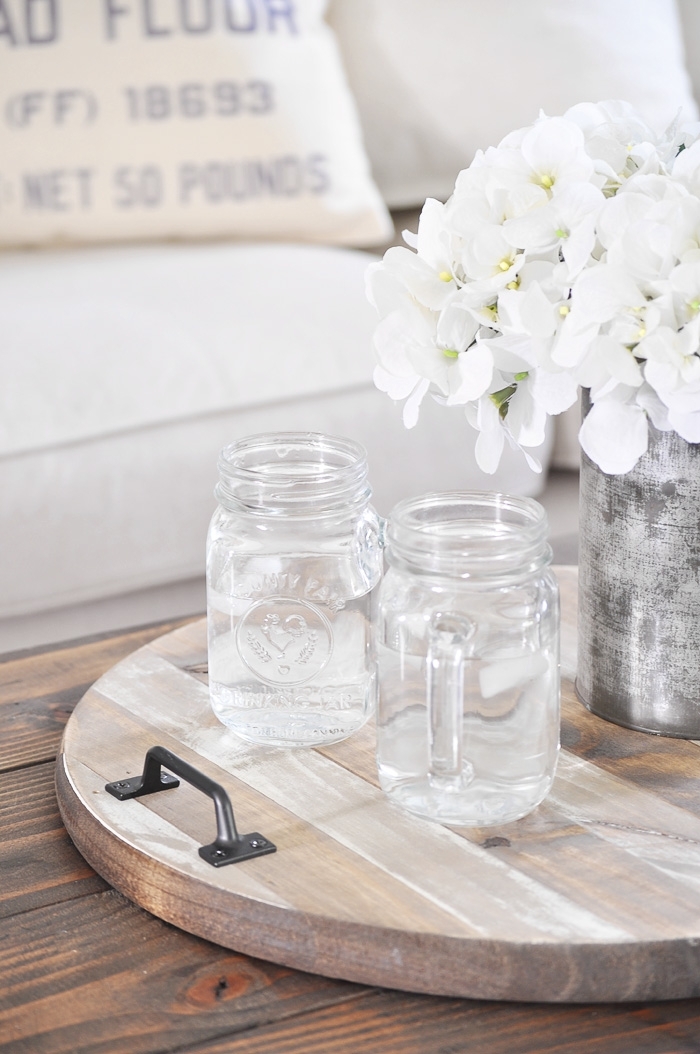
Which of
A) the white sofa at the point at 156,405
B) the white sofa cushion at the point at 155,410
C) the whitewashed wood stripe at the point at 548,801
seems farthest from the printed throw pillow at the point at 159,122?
the whitewashed wood stripe at the point at 548,801

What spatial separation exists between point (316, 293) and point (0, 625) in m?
0.59

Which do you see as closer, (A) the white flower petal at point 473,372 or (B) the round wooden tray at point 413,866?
(B) the round wooden tray at point 413,866

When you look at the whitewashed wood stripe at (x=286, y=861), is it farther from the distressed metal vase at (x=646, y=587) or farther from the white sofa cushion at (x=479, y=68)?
the white sofa cushion at (x=479, y=68)

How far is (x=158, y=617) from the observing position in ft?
5.41

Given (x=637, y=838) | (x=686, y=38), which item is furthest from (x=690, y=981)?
(x=686, y=38)

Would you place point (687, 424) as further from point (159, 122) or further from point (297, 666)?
point (159, 122)

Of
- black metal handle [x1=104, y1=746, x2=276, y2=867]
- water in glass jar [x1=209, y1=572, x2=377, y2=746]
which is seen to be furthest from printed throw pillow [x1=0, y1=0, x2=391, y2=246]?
black metal handle [x1=104, y1=746, x2=276, y2=867]

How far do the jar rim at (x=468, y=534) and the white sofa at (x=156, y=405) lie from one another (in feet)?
2.76

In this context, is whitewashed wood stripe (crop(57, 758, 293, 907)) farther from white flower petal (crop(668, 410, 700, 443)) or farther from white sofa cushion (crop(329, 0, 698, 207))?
white sofa cushion (crop(329, 0, 698, 207))

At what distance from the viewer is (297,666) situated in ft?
2.60

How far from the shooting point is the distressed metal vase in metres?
0.75

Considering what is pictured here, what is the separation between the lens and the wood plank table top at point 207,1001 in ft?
1.88

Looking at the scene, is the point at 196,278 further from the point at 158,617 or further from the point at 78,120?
the point at 158,617

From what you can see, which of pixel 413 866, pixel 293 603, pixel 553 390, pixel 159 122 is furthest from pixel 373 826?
pixel 159 122
